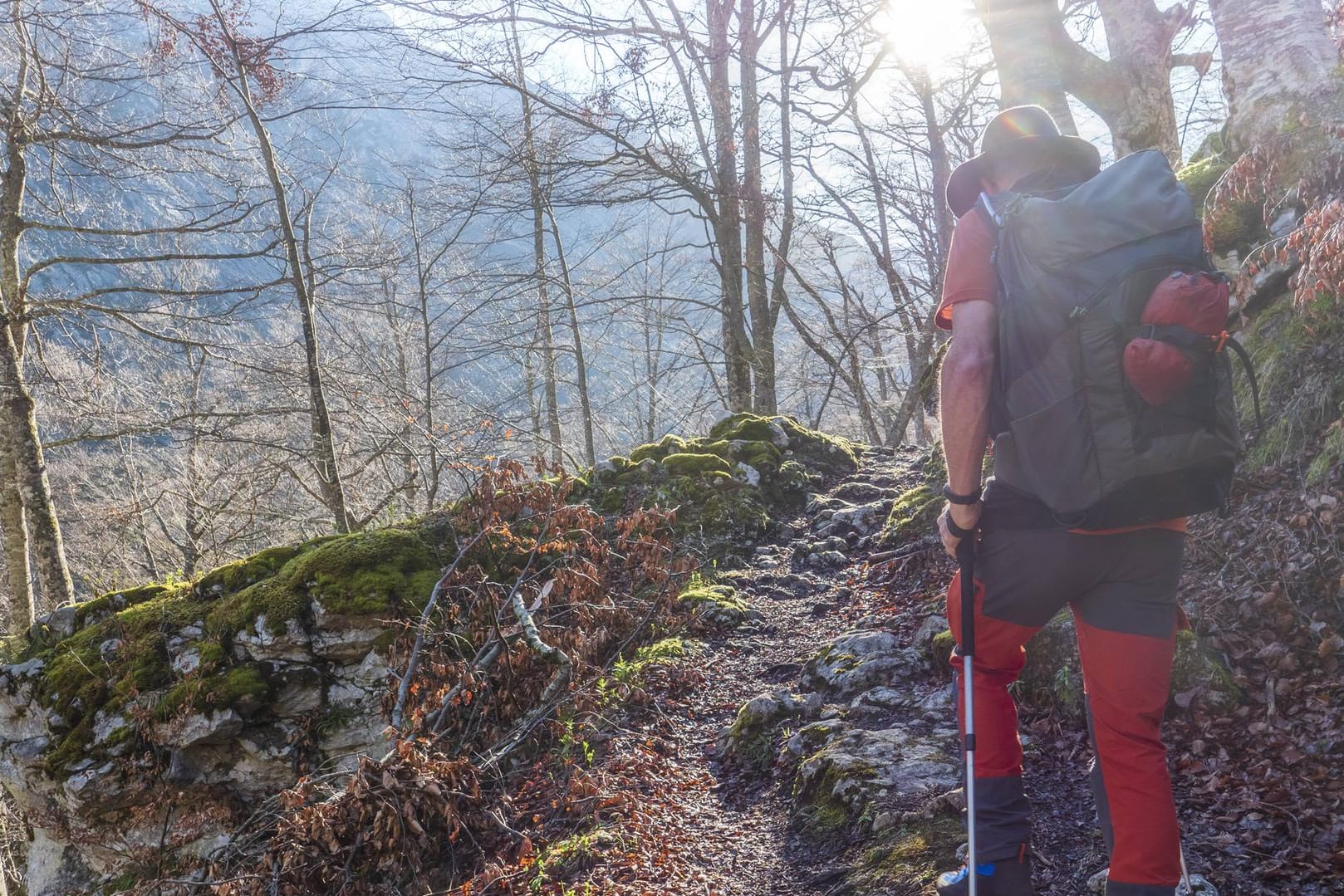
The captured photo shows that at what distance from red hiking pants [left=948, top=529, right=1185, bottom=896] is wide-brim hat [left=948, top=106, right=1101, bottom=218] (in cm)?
105

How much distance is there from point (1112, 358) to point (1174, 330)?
0.45 feet

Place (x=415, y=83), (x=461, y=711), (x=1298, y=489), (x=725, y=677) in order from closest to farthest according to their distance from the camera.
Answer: (x=1298, y=489), (x=461, y=711), (x=725, y=677), (x=415, y=83)

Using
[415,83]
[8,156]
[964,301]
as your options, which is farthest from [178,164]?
[964,301]

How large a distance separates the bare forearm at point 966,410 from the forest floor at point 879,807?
1434 mm

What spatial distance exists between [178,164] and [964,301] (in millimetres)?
10148

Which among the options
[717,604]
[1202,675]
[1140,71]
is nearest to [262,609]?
[717,604]

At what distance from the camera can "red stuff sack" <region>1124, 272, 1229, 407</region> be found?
1.74 meters

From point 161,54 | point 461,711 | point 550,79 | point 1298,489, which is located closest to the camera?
point 1298,489

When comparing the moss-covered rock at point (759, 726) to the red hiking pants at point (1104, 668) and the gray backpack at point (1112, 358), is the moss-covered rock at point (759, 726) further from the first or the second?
the gray backpack at point (1112, 358)

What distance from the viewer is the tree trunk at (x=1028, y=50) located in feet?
17.5

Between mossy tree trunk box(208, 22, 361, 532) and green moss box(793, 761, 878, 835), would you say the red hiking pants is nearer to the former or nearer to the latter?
green moss box(793, 761, 878, 835)

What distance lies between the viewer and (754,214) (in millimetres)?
11641

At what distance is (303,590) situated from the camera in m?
5.53

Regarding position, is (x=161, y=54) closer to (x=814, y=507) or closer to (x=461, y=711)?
(x=461, y=711)
